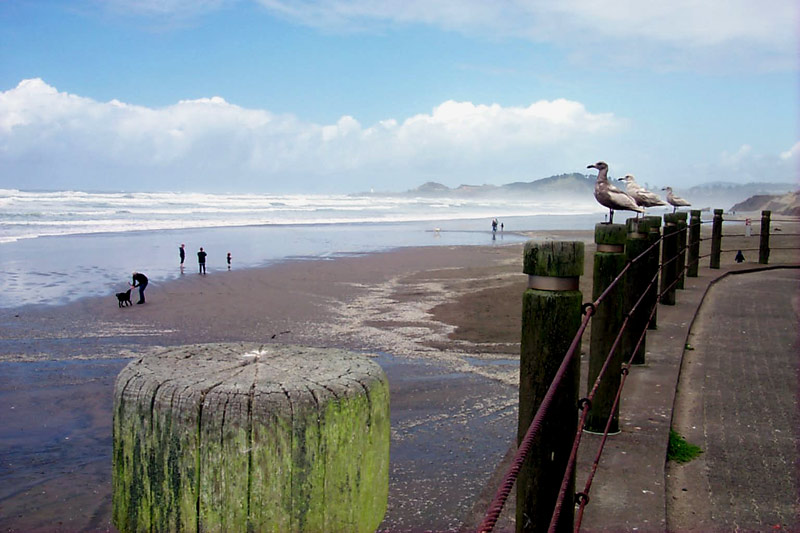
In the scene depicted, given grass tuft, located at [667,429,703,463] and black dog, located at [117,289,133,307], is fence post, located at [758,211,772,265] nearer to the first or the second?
grass tuft, located at [667,429,703,463]

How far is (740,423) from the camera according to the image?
5.69 metres

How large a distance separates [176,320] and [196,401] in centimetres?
1432

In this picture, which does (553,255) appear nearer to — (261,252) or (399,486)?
(399,486)

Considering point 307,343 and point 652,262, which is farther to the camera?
point 307,343

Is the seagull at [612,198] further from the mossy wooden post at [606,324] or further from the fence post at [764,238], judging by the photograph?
the fence post at [764,238]

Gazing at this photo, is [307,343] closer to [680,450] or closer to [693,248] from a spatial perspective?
[693,248]

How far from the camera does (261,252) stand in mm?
29312

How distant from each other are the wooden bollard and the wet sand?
3.82 m

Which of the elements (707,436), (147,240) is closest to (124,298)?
(707,436)

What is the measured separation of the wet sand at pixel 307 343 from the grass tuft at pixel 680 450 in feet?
5.07

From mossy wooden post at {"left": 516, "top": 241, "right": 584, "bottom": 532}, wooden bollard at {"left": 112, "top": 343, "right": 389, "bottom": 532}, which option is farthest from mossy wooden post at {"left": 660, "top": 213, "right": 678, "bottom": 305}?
wooden bollard at {"left": 112, "top": 343, "right": 389, "bottom": 532}

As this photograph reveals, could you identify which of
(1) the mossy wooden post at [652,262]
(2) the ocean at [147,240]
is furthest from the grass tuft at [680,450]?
(2) the ocean at [147,240]

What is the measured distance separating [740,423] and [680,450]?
3.20 ft

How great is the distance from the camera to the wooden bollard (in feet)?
4.99
